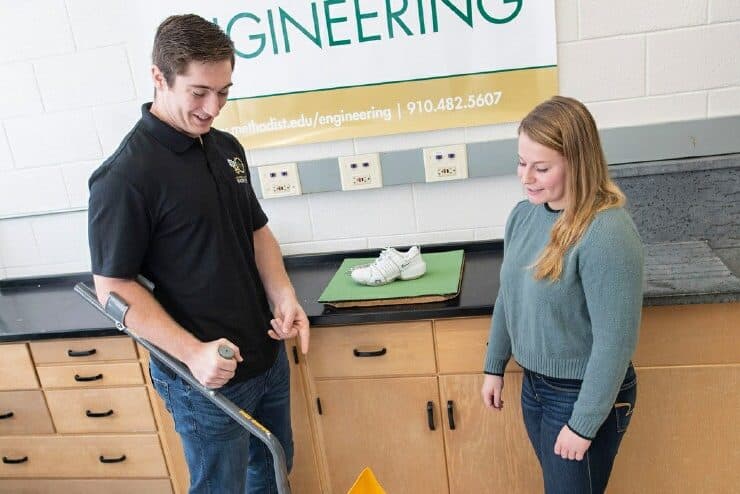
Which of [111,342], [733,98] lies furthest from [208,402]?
[733,98]

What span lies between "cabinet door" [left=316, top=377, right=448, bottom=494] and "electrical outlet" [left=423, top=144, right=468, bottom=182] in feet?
2.17

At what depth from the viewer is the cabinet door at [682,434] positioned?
5.36 feet

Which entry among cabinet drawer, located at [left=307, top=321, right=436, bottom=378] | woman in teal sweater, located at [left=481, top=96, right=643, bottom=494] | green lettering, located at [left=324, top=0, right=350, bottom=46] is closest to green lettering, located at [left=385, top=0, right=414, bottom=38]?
green lettering, located at [left=324, top=0, right=350, bottom=46]

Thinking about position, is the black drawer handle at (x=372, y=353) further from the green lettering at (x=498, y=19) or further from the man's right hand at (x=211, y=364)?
the green lettering at (x=498, y=19)

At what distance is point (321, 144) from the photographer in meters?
2.05

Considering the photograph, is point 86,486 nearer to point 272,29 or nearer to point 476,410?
point 476,410

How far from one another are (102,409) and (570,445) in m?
1.46

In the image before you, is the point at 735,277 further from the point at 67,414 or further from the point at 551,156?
the point at 67,414

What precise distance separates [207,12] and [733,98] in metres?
1.63

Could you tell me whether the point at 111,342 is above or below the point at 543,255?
below

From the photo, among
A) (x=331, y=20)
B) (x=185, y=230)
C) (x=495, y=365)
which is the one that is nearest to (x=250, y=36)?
(x=331, y=20)

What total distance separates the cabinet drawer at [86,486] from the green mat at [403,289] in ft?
2.90

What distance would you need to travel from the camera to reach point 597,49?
1.83 metres

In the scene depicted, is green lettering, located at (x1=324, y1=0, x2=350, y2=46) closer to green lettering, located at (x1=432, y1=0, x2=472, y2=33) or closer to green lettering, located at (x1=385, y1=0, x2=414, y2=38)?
green lettering, located at (x1=385, y1=0, x2=414, y2=38)
